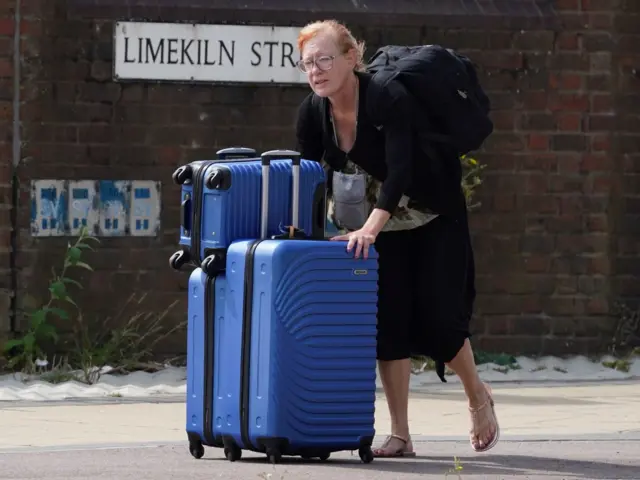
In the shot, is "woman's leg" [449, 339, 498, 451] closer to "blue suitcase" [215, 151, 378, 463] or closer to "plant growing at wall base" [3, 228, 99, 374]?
"blue suitcase" [215, 151, 378, 463]

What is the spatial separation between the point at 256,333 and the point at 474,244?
4879mm

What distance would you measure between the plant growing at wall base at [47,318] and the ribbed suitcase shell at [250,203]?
12.1 feet

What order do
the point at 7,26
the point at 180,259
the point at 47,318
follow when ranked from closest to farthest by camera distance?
the point at 180,259 → the point at 7,26 → the point at 47,318

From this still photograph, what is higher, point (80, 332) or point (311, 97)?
point (311, 97)

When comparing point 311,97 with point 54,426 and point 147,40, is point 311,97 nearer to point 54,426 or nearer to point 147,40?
point 54,426

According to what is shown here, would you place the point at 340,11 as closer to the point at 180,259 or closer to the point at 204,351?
the point at 180,259

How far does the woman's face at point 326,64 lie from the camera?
6938 mm

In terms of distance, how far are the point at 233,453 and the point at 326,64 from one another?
4.82ft

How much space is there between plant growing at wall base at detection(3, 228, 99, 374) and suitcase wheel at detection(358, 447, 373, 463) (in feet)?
12.5

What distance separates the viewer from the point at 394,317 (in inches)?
284

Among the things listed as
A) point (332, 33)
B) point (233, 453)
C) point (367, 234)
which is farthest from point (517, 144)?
point (233, 453)

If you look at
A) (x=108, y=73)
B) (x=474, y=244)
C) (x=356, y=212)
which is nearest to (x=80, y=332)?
(x=108, y=73)

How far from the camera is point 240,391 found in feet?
22.1

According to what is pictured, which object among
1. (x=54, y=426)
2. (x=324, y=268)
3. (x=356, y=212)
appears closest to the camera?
(x=324, y=268)
